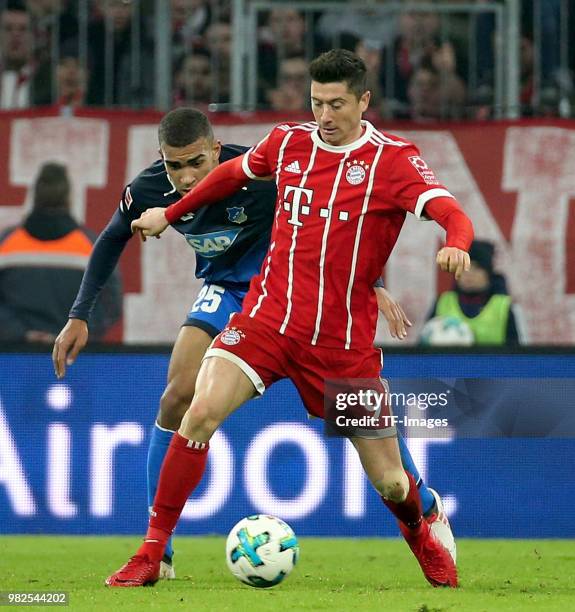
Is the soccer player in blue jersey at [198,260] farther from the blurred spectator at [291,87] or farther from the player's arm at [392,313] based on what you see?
the blurred spectator at [291,87]

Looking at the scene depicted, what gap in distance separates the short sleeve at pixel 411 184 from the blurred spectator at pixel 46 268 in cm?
493

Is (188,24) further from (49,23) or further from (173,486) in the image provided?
(173,486)

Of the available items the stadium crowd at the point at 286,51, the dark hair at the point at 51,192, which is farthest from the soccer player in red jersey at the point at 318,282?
the stadium crowd at the point at 286,51

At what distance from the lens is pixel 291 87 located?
1103cm

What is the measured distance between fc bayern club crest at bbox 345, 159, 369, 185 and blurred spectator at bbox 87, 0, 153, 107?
210 inches

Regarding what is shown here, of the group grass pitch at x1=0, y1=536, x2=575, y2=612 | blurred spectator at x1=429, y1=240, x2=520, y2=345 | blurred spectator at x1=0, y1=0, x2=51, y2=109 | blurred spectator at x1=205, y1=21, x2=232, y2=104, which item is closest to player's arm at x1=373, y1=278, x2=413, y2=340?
grass pitch at x1=0, y1=536, x2=575, y2=612

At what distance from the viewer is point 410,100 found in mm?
11070

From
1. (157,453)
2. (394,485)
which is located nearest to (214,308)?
(157,453)

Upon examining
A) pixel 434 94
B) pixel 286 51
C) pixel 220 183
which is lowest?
pixel 220 183

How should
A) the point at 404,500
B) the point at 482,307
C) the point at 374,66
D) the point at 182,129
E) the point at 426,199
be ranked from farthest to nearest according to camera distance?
Answer: 1. the point at 374,66
2. the point at 482,307
3. the point at 182,129
4. the point at 404,500
5. the point at 426,199

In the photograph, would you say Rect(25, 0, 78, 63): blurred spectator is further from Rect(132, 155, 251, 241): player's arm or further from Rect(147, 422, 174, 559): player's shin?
Rect(132, 155, 251, 241): player's arm

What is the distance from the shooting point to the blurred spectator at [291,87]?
1102cm

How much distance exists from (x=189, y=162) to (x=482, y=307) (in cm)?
430

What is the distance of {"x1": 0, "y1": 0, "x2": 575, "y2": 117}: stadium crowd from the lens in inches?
432
